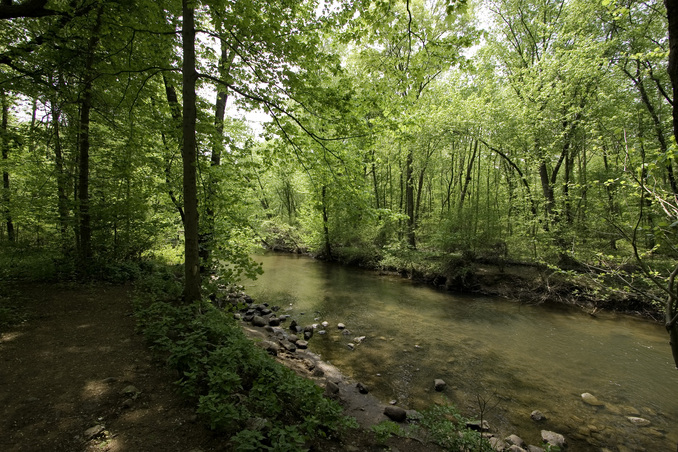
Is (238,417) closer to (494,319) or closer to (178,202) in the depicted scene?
(178,202)

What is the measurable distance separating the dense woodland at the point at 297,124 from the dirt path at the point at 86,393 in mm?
1530

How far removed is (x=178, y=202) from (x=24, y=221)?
18.5 ft


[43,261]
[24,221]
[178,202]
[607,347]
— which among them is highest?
[178,202]

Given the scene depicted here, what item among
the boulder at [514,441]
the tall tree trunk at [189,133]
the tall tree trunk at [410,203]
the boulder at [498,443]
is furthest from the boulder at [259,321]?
the tall tree trunk at [410,203]

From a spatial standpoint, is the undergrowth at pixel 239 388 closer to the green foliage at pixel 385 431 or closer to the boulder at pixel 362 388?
the green foliage at pixel 385 431

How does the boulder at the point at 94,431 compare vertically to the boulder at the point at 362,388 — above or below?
above

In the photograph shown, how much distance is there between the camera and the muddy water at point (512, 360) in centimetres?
539

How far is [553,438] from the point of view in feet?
15.9

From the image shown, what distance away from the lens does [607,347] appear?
8.35 m

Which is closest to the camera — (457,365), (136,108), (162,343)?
(162,343)

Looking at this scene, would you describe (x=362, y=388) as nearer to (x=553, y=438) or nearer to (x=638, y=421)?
(x=553, y=438)

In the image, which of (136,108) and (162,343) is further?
(136,108)

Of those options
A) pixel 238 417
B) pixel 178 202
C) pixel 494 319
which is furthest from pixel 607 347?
pixel 178 202

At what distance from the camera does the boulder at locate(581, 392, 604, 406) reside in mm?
5879
